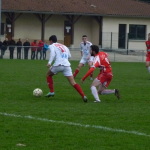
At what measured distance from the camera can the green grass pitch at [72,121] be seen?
10094 millimetres

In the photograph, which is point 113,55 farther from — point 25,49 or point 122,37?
point 122,37

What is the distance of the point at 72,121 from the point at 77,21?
50.4 meters

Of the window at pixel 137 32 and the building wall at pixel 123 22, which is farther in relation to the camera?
the window at pixel 137 32

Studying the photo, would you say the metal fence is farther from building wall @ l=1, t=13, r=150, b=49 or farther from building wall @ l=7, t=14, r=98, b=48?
building wall @ l=7, t=14, r=98, b=48

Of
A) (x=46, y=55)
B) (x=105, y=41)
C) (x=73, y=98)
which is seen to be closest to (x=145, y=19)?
(x=105, y=41)

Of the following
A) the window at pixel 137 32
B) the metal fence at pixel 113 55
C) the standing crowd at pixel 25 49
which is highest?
the window at pixel 137 32

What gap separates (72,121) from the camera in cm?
1245

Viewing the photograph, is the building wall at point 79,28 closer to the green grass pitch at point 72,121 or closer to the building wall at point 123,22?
the building wall at point 123,22

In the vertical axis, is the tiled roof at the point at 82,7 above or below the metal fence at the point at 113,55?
→ above

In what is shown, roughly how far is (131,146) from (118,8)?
5612cm

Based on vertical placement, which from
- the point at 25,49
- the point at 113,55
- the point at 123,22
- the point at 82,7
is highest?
the point at 82,7

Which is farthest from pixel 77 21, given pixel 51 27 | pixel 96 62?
pixel 96 62

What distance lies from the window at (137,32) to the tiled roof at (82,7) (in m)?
1.34

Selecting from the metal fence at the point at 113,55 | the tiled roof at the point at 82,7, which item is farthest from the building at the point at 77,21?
the metal fence at the point at 113,55
